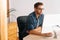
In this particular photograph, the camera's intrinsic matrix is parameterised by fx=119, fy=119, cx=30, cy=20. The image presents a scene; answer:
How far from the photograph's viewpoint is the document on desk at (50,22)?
3.41 ft

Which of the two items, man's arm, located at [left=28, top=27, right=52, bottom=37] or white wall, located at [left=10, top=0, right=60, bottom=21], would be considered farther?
white wall, located at [left=10, top=0, right=60, bottom=21]

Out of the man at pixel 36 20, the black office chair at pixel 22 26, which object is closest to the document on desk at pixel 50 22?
the man at pixel 36 20

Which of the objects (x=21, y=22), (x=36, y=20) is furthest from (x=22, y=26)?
(x=36, y=20)

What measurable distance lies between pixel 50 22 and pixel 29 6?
0.83ft

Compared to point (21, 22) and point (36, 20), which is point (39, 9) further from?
point (21, 22)

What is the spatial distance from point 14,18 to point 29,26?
236 millimetres

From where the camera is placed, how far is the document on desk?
3.41 ft

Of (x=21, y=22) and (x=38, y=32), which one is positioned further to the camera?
(x=21, y=22)

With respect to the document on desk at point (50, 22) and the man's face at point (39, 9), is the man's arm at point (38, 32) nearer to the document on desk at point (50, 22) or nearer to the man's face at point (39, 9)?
the document on desk at point (50, 22)

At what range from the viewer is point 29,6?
115 centimetres

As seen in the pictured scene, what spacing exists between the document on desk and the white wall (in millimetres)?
44

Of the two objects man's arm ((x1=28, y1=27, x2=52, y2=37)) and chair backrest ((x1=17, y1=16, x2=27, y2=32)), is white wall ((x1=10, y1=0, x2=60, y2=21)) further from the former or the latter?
man's arm ((x1=28, y1=27, x2=52, y2=37))

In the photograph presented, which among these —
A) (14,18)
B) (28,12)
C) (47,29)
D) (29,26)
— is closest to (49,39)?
(47,29)

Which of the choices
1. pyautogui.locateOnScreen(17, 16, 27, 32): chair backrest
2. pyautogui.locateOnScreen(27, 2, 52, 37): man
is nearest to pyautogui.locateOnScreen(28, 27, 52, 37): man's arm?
pyautogui.locateOnScreen(27, 2, 52, 37): man
